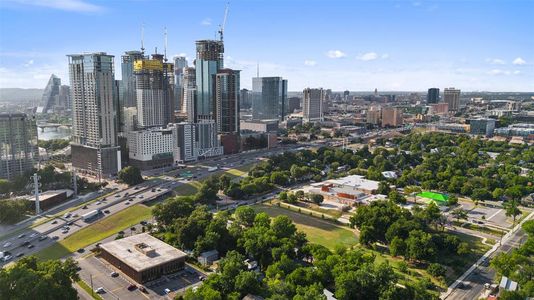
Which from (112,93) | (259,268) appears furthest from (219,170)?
(259,268)

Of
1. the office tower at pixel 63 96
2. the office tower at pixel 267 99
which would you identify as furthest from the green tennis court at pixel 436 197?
the office tower at pixel 63 96

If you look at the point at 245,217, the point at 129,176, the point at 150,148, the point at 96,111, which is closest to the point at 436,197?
the point at 245,217

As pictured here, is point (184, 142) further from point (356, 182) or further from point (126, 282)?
point (126, 282)

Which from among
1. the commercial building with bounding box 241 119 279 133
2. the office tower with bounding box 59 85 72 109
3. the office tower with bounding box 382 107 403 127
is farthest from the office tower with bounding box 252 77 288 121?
the office tower with bounding box 59 85 72 109

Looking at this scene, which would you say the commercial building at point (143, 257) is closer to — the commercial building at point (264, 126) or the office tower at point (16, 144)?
the office tower at point (16, 144)

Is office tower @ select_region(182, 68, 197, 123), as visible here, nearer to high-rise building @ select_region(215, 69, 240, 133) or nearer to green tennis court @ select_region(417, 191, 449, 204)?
high-rise building @ select_region(215, 69, 240, 133)

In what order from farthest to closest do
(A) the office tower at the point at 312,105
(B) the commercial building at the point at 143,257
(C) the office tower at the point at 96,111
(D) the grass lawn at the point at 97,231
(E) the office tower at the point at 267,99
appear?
(A) the office tower at the point at 312,105 < (E) the office tower at the point at 267,99 < (C) the office tower at the point at 96,111 < (D) the grass lawn at the point at 97,231 < (B) the commercial building at the point at 143,257

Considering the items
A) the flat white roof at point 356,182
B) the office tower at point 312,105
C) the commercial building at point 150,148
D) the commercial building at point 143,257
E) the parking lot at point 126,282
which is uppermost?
the office tower at point 312,105
